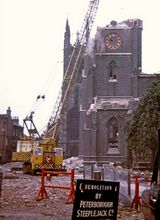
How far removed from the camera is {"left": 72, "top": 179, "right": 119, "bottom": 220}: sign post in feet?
19.6

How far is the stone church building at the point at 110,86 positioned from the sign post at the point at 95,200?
192 ft

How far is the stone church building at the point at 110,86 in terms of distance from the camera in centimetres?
6569

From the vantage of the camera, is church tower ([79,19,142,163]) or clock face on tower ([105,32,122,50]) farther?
clock face on tower ([105,32,122,50])

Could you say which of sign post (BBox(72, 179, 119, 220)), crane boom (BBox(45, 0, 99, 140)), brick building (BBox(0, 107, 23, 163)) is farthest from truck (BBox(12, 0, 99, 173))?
sign post (BBox(72, 179, 119, 220))

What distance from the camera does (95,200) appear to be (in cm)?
606

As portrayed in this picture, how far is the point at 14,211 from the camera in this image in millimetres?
13883

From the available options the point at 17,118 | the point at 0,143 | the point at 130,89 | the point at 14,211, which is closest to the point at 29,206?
the point at 14,211

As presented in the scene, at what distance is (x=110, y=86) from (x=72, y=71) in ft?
23.3

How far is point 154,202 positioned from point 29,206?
919 centimetres

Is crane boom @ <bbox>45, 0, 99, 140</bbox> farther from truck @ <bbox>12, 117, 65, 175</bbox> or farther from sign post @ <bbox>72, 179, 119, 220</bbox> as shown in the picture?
sign post @ <bbox>72, 179, 119, 220</bbox>

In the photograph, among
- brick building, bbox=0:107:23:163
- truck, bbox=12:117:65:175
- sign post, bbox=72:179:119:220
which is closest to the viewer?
sign post, bbox=72:179:119:220

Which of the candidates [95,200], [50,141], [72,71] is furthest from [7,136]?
[95,200]

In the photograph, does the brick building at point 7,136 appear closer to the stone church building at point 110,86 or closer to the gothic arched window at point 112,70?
the stone church building at point 110,86

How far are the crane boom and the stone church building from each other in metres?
2.84
